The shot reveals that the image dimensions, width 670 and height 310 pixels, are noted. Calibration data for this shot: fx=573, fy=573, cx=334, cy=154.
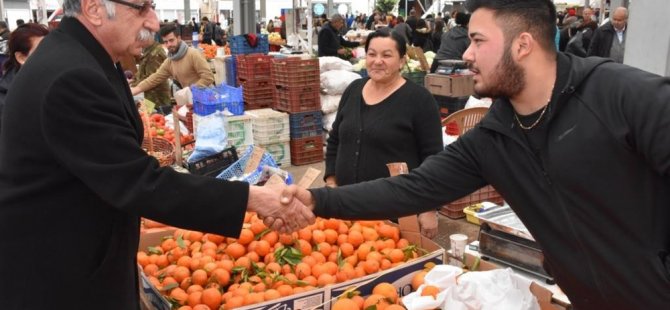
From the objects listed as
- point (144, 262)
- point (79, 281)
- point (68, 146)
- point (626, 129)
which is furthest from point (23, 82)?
point (626, 129)

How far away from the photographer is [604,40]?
354 inches

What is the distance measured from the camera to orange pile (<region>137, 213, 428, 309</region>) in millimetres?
2471

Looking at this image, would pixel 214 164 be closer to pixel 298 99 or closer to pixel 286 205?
pixel 298 99

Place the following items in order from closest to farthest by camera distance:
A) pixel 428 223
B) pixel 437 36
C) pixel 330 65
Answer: pixel 428 223 → pixel 330 65 → pixel 437 36

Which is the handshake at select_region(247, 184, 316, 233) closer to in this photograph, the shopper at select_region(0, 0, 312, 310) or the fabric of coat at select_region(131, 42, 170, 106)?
the shopper at select_region(0, 0, 312, 310)

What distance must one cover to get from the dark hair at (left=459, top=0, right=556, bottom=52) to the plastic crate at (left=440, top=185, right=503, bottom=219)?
154 inches

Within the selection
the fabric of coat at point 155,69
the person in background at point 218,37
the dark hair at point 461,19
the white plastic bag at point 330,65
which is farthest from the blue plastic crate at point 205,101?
the person in background at point 218,37

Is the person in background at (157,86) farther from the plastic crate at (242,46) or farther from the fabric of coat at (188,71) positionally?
the plastic crate at (242,46)

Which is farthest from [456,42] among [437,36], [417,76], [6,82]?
[6,82]

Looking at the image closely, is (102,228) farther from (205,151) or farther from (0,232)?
(205,151)

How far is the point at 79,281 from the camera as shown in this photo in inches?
69.0

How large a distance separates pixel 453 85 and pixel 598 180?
599cm

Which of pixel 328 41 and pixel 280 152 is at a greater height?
pixel 328 41

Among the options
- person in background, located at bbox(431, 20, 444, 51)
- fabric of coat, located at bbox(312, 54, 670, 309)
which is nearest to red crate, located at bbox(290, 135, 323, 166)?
fabric of coat, located at bbox(312, 54, 670, 309)
